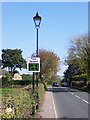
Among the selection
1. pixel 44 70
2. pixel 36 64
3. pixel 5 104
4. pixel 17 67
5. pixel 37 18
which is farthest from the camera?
pixel 17 67

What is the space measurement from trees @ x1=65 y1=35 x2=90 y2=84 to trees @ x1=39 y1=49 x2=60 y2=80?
18.5 m

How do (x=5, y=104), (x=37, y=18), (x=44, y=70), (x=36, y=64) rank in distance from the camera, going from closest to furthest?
(x=5, y=104), (x=36, y=64), (x=37, y=18), (x=44, y=70)

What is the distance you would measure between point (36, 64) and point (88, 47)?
1950 inches

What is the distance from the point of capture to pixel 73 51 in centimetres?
6725

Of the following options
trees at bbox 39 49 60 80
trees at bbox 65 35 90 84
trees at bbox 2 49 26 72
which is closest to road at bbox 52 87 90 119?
trees at bbox 65 35 90 84

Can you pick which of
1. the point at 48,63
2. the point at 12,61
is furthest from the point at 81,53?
the point at 12,61

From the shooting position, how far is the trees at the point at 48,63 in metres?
86.4

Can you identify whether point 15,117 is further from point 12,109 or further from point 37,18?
point 37,18

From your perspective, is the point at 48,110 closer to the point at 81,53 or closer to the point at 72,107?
the point at 72,107

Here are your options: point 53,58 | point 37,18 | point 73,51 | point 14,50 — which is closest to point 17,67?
point 14,50

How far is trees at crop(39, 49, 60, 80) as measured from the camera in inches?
3403

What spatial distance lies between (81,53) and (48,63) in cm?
2352

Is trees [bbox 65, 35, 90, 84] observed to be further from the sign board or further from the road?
the sign board

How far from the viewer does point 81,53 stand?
6588 centimetres
